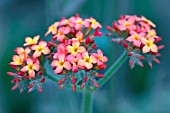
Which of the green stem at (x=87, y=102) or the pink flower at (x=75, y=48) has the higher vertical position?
the pink flower at (x=75, y=48)

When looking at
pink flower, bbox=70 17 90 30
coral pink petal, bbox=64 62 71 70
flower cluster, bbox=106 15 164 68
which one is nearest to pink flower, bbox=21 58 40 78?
coral pink petal, bbox=64 62 71 70

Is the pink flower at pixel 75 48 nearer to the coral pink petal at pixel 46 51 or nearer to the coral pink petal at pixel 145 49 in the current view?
the coral pink petal at pixel 46 51

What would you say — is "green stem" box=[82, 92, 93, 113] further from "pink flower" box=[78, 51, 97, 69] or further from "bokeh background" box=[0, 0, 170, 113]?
"bokeh background" box=[0, 0, 170, 113]

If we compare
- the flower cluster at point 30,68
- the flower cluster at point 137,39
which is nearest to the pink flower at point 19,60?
the flower cluster at point 30,68

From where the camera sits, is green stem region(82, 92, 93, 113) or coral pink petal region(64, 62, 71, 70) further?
green stem region(82, 92, 93, 113)

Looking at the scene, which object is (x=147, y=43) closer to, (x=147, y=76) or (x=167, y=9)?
(x=147, y=76)

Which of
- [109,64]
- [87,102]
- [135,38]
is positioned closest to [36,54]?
[87,102]
